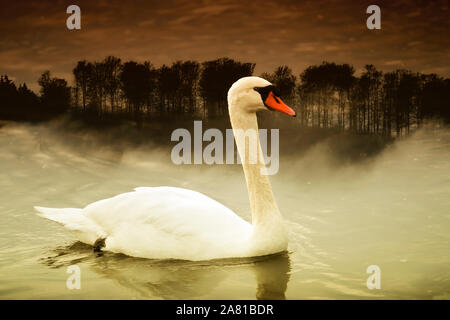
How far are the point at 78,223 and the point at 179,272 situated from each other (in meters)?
1.94

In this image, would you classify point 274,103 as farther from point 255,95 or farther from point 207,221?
point 207,221

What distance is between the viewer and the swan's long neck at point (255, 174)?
6.48 metres

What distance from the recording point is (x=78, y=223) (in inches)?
288

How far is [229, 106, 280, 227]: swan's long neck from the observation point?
6.48 meters

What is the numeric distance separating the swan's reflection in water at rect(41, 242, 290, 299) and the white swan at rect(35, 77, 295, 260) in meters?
0.11

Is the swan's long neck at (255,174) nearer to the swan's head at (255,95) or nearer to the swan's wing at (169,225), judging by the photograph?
the swan's head at (255,95)
